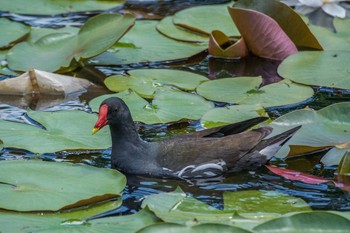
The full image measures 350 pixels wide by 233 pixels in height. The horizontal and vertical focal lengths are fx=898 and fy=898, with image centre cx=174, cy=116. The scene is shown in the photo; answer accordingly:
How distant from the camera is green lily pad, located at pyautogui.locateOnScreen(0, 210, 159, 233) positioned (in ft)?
13.4

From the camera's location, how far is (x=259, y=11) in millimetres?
6938

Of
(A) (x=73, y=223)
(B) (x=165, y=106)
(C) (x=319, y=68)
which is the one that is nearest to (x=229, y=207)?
(A) (x=73, y=223)

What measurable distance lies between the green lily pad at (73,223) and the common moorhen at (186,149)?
984 millimetres

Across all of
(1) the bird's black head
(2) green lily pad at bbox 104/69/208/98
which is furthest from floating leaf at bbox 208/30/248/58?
(1) the bird's black head

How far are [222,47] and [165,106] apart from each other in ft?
4.77

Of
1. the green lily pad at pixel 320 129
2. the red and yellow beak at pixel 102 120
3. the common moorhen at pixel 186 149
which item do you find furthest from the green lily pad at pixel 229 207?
the red and yellow beak at pixel 102 120

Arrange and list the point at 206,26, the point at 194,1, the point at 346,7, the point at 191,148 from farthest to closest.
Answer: the point at 194,1
the point at 346,7
the point at 206,26
the point at 191,148

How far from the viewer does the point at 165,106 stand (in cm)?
586

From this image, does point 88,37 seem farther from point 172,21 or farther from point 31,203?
point 31,203

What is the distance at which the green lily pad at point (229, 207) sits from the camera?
13.8 feet

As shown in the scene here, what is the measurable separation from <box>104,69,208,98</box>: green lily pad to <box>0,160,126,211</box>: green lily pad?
1378 mm

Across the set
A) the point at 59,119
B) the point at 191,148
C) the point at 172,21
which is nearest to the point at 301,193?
the point at 191,148

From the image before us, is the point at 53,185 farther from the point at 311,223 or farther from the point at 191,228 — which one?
the point at 311,223

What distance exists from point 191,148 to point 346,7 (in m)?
3.26
